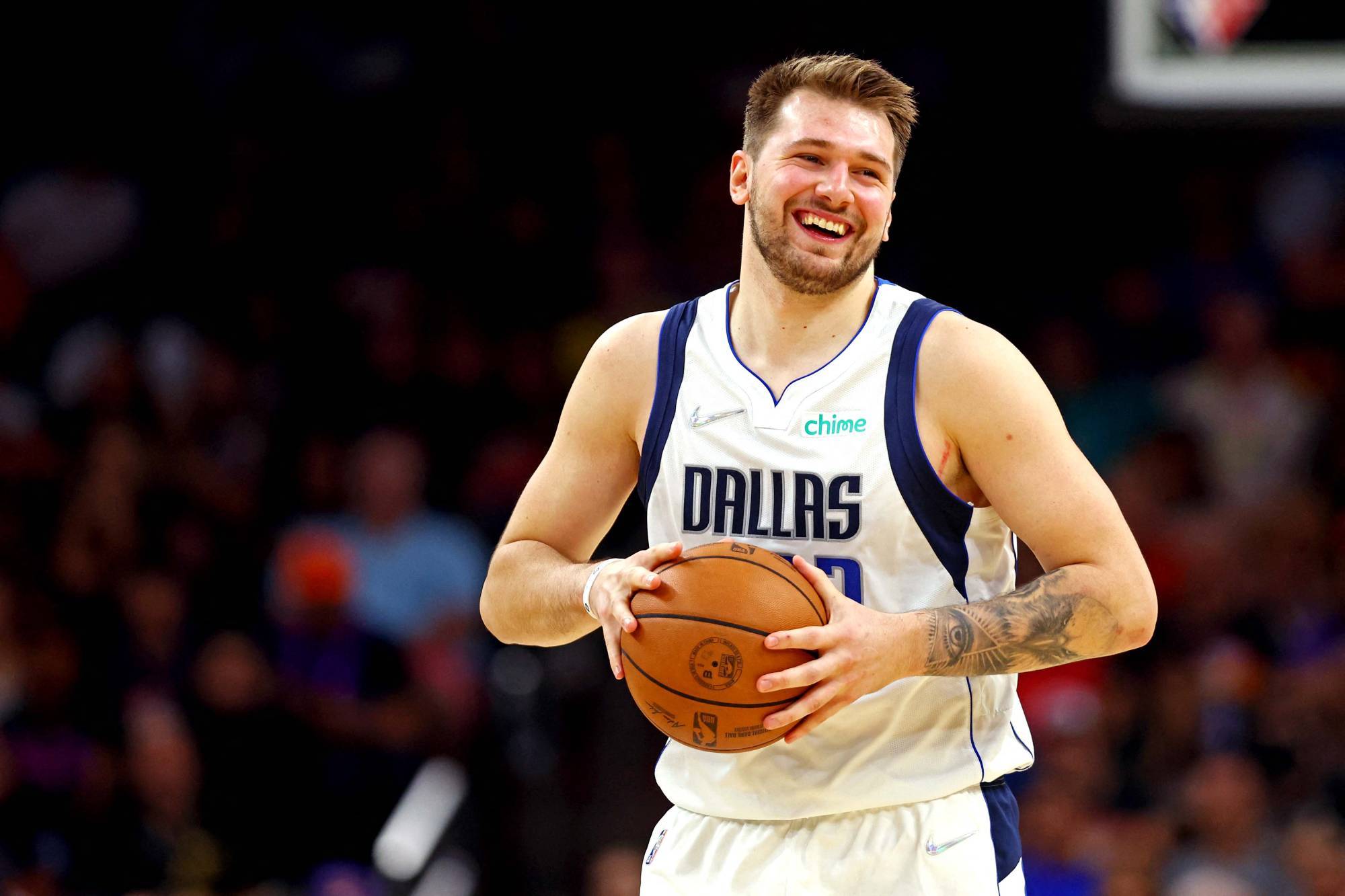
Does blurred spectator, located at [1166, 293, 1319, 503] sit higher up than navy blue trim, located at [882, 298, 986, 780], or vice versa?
blurred spectator, located at [1166, 293, 1319, 503]

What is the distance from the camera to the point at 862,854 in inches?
127

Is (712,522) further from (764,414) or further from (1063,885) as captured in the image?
(1063,885)

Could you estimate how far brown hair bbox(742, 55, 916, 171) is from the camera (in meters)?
3.38

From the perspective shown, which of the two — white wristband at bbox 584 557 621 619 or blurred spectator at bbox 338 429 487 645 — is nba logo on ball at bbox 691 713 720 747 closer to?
white wristband at bbox 584 557 621 619

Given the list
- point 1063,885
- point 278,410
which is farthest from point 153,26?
point 1063,885

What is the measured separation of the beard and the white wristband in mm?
702

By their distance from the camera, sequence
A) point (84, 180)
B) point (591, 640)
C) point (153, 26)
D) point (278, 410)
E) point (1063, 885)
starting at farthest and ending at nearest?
point (153, 26) → point (84, 180) → point (278, 410) → point (591, 640) → point (1063, 885)

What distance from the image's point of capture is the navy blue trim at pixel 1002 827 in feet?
10.8

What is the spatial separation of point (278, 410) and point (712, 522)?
5.33 metres

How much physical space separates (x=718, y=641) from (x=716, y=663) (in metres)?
0.04

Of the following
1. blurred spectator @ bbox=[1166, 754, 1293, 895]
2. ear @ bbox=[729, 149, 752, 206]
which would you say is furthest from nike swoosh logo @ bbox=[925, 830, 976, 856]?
blurred spectator @ bbox=[1166, 754, 1293, 895]

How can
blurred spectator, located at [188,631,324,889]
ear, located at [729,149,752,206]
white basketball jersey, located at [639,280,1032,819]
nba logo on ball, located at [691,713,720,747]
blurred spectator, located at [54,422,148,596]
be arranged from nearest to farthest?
nba logo on ball, located at [691,713,720,747], white basketball jersey, located at [639,280,1032,819], ear, located at [729,149,752,206], blurred spectator, located at [188,631,324,889], blurred spectator, located at [54,422,148,596]

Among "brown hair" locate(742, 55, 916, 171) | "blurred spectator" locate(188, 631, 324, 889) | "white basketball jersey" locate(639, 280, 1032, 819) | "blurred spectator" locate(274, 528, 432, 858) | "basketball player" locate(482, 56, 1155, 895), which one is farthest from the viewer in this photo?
"blurred spectator" locate(274, 528, 432, 858)

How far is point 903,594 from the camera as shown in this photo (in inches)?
129
